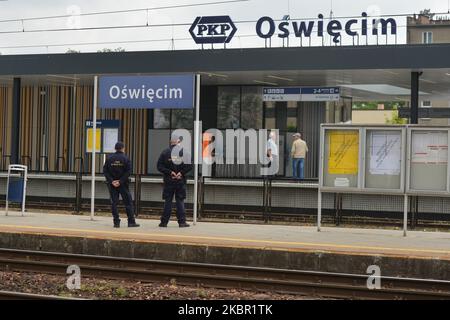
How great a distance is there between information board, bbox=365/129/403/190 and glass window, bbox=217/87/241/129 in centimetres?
1128

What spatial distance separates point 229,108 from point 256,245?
13333 millimetres

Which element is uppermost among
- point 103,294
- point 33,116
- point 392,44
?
point 392,44

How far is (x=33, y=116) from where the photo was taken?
1069 inches

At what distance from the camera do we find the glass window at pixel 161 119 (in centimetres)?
2536

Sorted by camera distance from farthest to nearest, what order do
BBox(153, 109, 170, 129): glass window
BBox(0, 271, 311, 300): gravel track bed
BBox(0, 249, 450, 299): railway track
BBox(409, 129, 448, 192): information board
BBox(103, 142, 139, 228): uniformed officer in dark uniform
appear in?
1. BBox(153, 109, 170, 129): glass window
2. BBox(103, 142, 139, 228): uniformed officer in dark uniform
3. BBox(409, 129, 448, 192): information board
4. BBox(0, 249, 450, 299): railway track
5. BBox(0, 271, 311, 300): gravel track bed

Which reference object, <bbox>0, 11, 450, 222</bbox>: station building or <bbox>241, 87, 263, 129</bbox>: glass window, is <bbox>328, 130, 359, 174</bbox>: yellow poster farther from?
<bbox>241, 87, 263, 129</bbox>: glass window

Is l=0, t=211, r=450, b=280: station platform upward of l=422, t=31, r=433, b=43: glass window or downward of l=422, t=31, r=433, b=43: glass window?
downward

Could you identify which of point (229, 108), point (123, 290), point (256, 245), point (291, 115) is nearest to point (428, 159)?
point (256, 245)

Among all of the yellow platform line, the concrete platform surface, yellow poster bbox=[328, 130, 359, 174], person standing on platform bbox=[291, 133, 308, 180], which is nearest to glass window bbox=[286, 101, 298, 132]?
person standing on platform bbox=[291, 133, 308, 180]

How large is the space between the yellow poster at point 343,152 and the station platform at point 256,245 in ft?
4.09

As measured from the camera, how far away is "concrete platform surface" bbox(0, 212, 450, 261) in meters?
11.4
